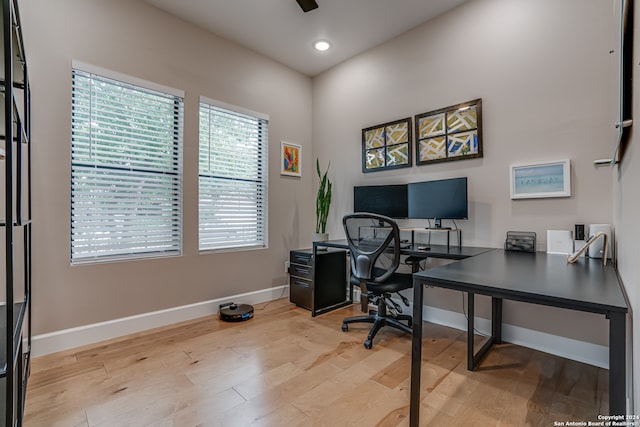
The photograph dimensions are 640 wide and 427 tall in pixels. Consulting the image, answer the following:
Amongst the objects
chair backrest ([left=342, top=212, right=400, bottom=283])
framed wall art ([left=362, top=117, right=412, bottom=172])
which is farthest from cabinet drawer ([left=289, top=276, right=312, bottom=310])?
framed wall art ([left=362, top=117, right=412, bottom=172])

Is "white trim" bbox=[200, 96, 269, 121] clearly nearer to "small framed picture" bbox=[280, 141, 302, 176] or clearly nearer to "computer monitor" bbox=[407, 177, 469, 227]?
"small framed picture" bbox=[280, 141, 302, 176]

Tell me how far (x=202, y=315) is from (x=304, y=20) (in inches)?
118

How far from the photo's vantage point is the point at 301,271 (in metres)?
3.26

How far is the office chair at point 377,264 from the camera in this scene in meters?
2.33

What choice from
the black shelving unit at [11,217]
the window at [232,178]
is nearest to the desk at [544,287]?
the black shelving unit at [11,217]

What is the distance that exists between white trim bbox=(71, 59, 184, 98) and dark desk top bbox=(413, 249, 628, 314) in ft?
8.79

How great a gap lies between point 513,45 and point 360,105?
1.53 meters

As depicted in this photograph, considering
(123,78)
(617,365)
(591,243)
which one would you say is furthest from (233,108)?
(617,365)

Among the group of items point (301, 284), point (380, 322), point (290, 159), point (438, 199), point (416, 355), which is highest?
point (290, 159)

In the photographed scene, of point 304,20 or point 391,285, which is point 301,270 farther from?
point 304,20

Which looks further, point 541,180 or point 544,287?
point 541,180

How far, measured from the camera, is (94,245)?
2.42 m

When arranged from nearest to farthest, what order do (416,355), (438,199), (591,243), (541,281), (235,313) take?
(541,281) → (416,355) → (591,243) → (438,199) → (235,313)

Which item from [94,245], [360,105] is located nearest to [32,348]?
[94,245]
